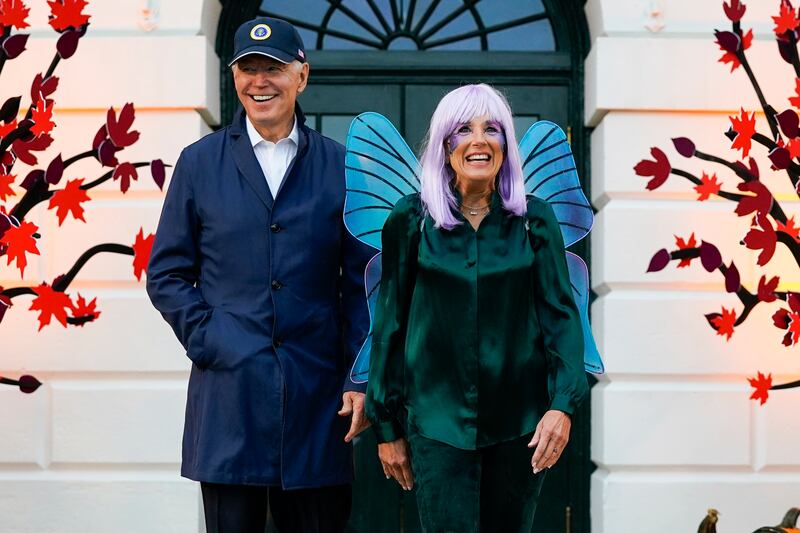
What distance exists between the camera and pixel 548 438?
2760 mm

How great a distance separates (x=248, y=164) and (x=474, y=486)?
1137mm

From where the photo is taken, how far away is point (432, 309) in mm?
2838

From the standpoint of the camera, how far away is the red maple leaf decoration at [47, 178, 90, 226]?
425 cm

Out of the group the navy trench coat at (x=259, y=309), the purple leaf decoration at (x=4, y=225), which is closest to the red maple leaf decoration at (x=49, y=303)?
the purple leaf decoration at (x=4, y=225)

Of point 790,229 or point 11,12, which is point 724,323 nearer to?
point 790,229

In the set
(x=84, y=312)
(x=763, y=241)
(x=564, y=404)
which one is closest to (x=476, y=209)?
(x=564, y=404)

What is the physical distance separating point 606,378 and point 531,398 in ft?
7.81

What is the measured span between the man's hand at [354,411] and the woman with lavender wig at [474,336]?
176mm

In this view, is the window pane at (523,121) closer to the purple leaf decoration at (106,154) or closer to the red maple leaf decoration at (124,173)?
the red maple leaf decoration at (124,173)

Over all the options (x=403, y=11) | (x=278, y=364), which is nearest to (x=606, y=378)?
(x=403, y=11)

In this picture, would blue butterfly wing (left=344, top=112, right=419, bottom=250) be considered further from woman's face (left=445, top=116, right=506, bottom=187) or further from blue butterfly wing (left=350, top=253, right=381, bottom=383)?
woman's face (left=445, top=116, right=506, bottom=187)

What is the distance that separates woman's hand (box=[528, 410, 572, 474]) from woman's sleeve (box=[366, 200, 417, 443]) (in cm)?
37

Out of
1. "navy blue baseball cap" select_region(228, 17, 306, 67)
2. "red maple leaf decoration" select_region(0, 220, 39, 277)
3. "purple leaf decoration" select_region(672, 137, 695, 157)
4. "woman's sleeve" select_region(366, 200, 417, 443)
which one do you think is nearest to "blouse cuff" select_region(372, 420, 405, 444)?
"woman's sleeve" select_region(366, 200, 417, 443)

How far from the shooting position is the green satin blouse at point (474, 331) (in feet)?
9.18
